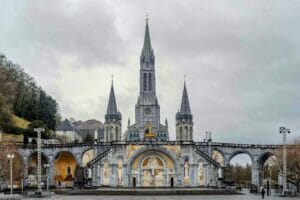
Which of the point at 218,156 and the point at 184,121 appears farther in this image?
the point at 184,121

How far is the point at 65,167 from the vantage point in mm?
104188

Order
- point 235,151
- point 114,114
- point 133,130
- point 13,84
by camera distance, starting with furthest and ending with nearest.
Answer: point 133,130 < point 114,114 < point 13,84 < point 235,151

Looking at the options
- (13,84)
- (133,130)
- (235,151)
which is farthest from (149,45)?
(235,151)

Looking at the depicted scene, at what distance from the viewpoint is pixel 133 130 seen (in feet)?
570

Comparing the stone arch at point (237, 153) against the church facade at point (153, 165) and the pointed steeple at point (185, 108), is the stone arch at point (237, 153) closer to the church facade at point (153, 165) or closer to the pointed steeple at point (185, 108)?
the church facade at point (153, 165)

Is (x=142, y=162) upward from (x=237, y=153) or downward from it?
downward

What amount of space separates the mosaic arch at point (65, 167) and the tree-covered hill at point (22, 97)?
15674mm

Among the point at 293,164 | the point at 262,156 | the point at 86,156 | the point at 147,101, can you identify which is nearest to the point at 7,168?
the point at 86,156

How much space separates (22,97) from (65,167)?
109 feet

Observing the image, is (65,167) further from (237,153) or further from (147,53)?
(147,53)

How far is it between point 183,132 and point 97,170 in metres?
63.5

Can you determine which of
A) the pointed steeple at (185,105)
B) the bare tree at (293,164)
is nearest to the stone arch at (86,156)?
the bare tree at (293,164)

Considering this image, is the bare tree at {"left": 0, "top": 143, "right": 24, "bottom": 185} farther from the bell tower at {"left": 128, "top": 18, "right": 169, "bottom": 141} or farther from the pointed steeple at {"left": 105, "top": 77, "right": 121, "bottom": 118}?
the bell tower at {"left": 128, "top": 18, "right": 169, "bottom": 141}

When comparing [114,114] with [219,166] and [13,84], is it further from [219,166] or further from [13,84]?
[219,166]
